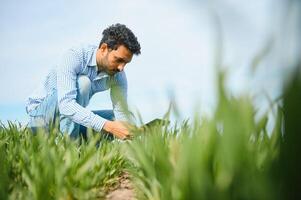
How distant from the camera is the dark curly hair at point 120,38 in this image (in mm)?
3268

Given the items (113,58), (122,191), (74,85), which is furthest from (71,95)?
(122,191)

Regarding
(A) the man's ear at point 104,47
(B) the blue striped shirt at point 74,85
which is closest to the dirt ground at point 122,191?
(B) the blue striped shirt at point 74,85

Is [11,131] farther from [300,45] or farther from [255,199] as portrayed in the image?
[300,45]

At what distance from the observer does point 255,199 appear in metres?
0.75

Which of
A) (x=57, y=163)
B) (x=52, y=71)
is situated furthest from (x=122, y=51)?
A: (x=57, y=163)

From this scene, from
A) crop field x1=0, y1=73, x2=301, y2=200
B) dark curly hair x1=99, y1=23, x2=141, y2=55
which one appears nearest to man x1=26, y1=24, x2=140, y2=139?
dark curly hair x1=99, y1=23, x2=141, y2=55

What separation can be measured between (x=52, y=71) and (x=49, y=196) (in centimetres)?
229

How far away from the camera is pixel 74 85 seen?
3043mm

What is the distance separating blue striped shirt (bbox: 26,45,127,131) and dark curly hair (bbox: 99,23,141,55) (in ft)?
0.41

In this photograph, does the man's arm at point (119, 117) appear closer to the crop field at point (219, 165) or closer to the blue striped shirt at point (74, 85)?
the blue striped shirt at point (74, 85)

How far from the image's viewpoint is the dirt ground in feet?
4.85

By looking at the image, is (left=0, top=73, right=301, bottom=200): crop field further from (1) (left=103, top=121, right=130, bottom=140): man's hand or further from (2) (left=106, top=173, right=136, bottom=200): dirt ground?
(1) (left=103, top=121, right=130, bottom=140): man's hand

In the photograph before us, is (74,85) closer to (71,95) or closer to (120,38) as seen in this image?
(71,95)

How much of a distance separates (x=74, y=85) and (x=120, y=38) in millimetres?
497
